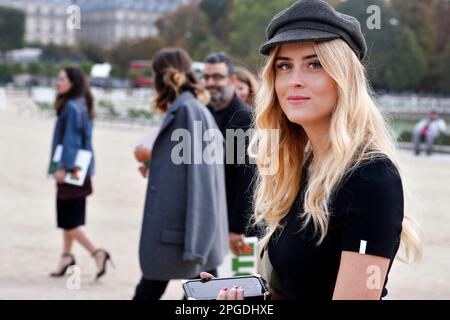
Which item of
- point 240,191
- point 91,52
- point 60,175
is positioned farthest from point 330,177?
point 91,52

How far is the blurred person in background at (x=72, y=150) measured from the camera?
6773 mm

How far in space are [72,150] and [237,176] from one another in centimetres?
188

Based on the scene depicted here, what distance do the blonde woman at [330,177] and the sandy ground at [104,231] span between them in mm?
460

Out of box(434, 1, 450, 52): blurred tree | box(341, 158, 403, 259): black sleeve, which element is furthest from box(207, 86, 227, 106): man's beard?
box(434, 1, 450, 52): blurred tree

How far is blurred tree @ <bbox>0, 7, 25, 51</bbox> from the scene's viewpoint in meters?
95.9

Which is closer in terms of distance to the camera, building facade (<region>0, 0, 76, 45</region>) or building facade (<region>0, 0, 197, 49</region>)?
building facade (<region>0, 0, 197, 49</region>)

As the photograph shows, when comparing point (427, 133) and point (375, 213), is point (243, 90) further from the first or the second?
point (427, 133)

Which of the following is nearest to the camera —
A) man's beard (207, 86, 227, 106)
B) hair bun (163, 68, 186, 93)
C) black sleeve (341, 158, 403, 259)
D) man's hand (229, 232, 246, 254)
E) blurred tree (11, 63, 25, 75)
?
black sleeve (341, 158, 403, 259)

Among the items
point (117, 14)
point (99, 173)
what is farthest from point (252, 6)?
point (99, 173)

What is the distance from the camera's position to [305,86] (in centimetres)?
228

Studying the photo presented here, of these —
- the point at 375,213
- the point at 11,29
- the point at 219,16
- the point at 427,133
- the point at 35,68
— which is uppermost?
the point at 219,16

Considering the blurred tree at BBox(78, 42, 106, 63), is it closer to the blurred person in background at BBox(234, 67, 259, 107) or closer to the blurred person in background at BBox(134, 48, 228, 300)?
the blurred person in background at BBox(234, 67, 259, 107)

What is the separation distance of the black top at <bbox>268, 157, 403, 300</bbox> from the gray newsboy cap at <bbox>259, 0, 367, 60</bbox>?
0.33 meters
